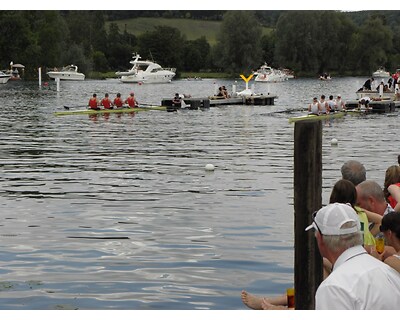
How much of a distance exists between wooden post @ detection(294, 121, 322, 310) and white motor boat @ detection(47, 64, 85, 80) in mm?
112006

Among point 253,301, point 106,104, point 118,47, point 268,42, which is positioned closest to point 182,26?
point 118,47

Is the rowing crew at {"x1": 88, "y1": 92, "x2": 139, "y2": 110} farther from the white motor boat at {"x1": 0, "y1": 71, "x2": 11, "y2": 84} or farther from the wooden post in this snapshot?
the white motor boat at {"x1": 0, "y1": 71, "x2": 11, "y2": 84}

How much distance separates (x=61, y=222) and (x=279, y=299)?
8.21 metres

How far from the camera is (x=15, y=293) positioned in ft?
38.4

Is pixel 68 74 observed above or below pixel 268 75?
above

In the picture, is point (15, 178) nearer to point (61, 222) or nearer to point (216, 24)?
point (61, 222)

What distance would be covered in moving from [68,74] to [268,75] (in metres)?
29.8

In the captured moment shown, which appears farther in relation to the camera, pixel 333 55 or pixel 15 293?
pixel 333 55

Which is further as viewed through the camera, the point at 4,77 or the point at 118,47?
the point at 118,47

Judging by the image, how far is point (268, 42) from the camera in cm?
11894

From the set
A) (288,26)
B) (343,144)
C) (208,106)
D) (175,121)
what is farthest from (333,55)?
(343,144)

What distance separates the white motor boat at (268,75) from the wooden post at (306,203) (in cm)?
10918

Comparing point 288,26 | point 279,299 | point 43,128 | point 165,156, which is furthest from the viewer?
point 288,26

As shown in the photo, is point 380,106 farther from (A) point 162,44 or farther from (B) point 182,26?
(B) point 182,26
